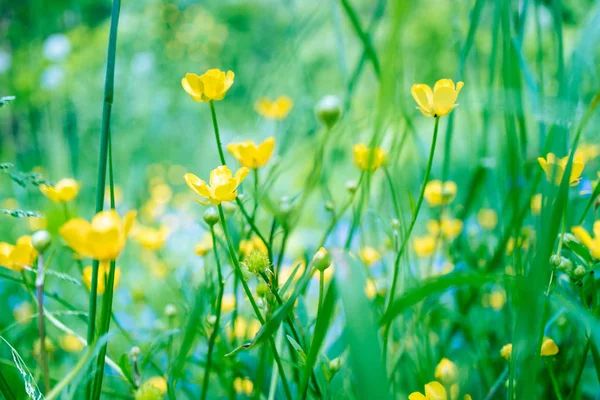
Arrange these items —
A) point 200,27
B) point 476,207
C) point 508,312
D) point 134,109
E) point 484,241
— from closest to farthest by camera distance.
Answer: point 508,312 < point 484,241 < point 476,207 < point 134,109 < point 200,27

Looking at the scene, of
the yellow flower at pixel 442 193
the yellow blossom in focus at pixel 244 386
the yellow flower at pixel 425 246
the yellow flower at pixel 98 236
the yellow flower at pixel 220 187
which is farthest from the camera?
the yellow flower at pixel 425 246

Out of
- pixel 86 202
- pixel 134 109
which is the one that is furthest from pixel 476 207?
pixel 134 109

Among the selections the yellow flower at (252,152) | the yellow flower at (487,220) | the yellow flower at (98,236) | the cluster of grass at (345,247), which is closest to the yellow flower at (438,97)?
the cluster of grass at (345,247)

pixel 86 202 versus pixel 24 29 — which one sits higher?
pixel 24 29

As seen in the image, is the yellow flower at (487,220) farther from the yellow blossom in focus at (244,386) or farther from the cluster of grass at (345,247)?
the yellow blossom in focus at (244,386)

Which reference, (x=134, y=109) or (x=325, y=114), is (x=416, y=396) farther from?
(x=134, y=109)

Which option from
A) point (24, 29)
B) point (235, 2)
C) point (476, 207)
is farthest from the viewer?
point (235, 2)

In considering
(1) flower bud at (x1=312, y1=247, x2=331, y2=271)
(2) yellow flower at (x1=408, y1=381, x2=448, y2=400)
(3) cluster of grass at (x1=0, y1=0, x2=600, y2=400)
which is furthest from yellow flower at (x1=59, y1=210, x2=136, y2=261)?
(2) yellow flower at (x1=408, y1=381, x2=448, y2=400)

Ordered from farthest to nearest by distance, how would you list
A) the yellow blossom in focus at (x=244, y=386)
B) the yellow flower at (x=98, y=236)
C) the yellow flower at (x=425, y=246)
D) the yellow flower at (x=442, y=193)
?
the yellow flower at (x=425, y=246) → the yellow flower at (x=442, y=193) → the yellow blossom in focus at (x=244, y=386) → the yellow flower at (x=98, y=236)
